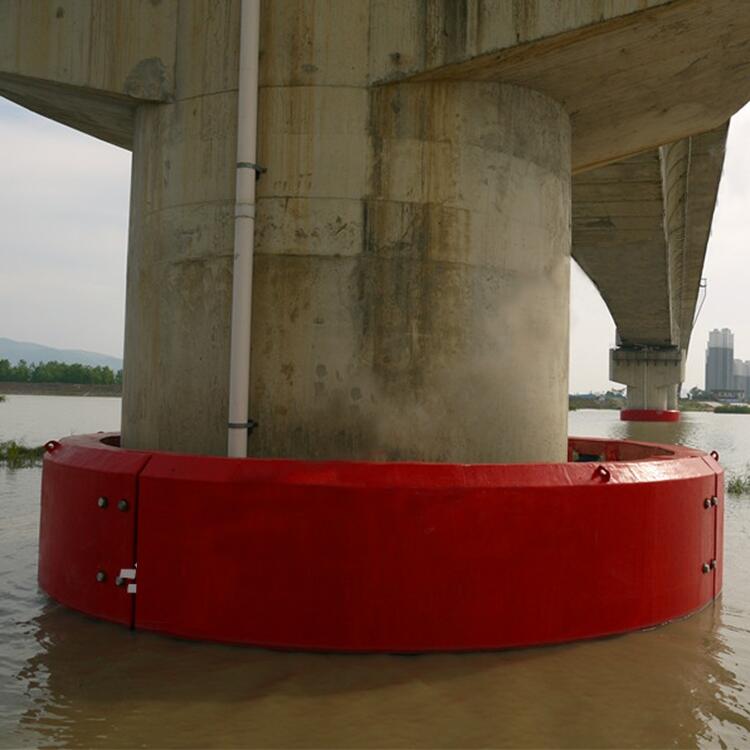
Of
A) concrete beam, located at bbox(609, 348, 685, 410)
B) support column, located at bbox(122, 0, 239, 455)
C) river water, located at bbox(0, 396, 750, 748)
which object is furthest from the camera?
concrete beam, located at bbox(609, 348, 685, 410)

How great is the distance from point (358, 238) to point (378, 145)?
70 cm

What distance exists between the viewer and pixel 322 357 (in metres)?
6.11

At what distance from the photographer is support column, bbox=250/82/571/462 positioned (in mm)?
6121

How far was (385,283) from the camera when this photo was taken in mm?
6164

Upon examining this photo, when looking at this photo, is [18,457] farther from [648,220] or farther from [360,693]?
[648,220]

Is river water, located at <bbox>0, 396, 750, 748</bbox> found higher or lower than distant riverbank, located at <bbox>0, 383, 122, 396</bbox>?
lower

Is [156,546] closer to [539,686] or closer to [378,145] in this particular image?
[539,686]

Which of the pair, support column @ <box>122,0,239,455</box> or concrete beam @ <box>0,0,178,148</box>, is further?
concrete beam @ <box>0,0,178,148</box>

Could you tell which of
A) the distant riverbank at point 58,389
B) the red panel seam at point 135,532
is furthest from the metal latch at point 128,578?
the distant riverbank at point 58,389

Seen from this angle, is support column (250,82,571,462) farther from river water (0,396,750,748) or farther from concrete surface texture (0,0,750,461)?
river water (0,396,750,748)

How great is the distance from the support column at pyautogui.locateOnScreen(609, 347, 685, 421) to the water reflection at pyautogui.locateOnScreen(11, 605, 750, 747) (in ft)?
182

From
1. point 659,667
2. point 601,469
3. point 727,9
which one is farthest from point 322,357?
point 727,9

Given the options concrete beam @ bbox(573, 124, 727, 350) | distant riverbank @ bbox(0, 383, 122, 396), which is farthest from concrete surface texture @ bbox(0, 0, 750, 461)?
distant riverbank @ bbox(0, 383, 122, 396)

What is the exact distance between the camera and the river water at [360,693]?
14.0ft
